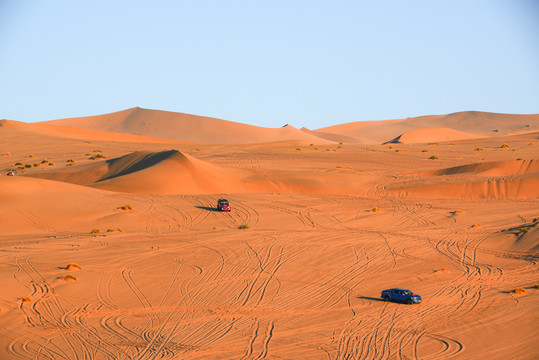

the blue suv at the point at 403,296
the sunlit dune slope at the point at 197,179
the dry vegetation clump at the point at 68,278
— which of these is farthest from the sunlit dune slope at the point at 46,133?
the blue suv at the point at 403,296

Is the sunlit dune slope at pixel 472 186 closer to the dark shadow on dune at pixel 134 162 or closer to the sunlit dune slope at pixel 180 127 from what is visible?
the dark shadow on dune at pixel 134 162

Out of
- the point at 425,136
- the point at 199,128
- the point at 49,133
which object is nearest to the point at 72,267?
the point at 49,133

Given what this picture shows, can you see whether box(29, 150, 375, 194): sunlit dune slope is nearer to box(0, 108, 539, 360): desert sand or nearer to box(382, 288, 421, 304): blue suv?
box(0, 108, 539, 360): desert sand

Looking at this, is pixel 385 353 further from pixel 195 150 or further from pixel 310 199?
pixel 195 150

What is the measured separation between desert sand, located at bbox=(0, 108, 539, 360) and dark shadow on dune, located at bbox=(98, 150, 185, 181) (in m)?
0.26

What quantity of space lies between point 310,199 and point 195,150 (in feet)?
118

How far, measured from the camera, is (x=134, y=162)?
213ft

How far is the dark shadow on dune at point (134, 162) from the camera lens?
61625 mm

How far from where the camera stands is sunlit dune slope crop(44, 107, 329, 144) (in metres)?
163

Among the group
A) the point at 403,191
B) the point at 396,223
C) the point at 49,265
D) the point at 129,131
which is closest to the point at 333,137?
the point at 129,131

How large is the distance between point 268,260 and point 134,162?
1415 inches

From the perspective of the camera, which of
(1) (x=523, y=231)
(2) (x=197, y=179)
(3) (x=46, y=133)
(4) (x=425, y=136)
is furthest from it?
(4) (x=425, y=136)

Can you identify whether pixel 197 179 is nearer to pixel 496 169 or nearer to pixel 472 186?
pixel 472 186

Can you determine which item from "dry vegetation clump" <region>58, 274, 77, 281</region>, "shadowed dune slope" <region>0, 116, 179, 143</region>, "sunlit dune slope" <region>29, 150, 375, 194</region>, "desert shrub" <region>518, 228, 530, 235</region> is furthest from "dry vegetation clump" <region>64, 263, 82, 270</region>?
"shadowed dune slope" <region>0, 116, 179, 143</region>
